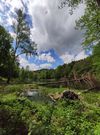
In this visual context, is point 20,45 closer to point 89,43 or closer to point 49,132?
point 89,43

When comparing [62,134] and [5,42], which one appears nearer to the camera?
[62,134]

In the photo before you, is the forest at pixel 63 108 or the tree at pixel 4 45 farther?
the tree at pixel 4 45

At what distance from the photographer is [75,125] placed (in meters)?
9.62

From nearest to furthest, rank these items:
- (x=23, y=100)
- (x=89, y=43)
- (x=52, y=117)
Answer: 1. (x=52, y=117)
2. (x=23, y=100)
3. (x=89, y=43)

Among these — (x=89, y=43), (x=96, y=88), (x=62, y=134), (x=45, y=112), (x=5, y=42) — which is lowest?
(x=62, y=134)

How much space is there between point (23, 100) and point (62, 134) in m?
6.94

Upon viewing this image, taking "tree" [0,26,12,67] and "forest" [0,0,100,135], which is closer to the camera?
"forest" [0,0,100,135]

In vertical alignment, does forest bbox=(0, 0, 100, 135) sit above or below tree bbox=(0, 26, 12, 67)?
below

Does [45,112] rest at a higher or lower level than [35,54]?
lower

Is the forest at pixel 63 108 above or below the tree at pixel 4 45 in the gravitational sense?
below

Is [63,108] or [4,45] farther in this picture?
[4,45]

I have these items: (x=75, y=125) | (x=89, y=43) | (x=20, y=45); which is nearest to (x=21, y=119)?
(x=75, y=125)

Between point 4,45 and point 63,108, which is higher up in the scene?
point 4,45

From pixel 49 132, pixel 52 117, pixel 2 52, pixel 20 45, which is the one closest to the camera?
pixel 49 132
